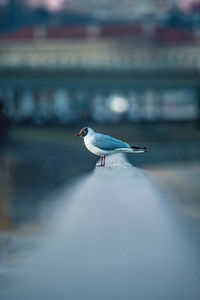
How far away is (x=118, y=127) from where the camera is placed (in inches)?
2261

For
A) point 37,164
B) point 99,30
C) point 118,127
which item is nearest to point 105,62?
point 99,30

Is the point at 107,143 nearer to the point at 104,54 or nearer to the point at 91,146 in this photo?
the point at 91,146

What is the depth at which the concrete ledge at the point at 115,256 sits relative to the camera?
1598 millimetres

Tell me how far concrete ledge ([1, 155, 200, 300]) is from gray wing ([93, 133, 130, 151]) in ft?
0.43

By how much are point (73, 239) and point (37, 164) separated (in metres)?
38.2

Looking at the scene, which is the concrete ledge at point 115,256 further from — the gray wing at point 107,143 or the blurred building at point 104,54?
the blurred building at point 104,54

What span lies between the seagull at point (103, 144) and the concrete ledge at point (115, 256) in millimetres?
108

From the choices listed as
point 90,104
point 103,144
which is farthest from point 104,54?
point 103,144

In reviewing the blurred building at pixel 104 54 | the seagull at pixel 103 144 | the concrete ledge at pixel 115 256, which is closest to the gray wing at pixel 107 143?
the seagull at pixel 103 144

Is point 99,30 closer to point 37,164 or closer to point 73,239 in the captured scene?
point 37,164

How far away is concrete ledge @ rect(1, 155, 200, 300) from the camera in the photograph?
160cm

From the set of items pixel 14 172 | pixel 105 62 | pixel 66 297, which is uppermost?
pixel 105 62

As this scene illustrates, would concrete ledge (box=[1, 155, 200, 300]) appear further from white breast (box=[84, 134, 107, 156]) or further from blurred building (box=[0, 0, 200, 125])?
blurred building (box=[0, 0, 200, 125])

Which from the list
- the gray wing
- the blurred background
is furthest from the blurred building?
the gray wing
